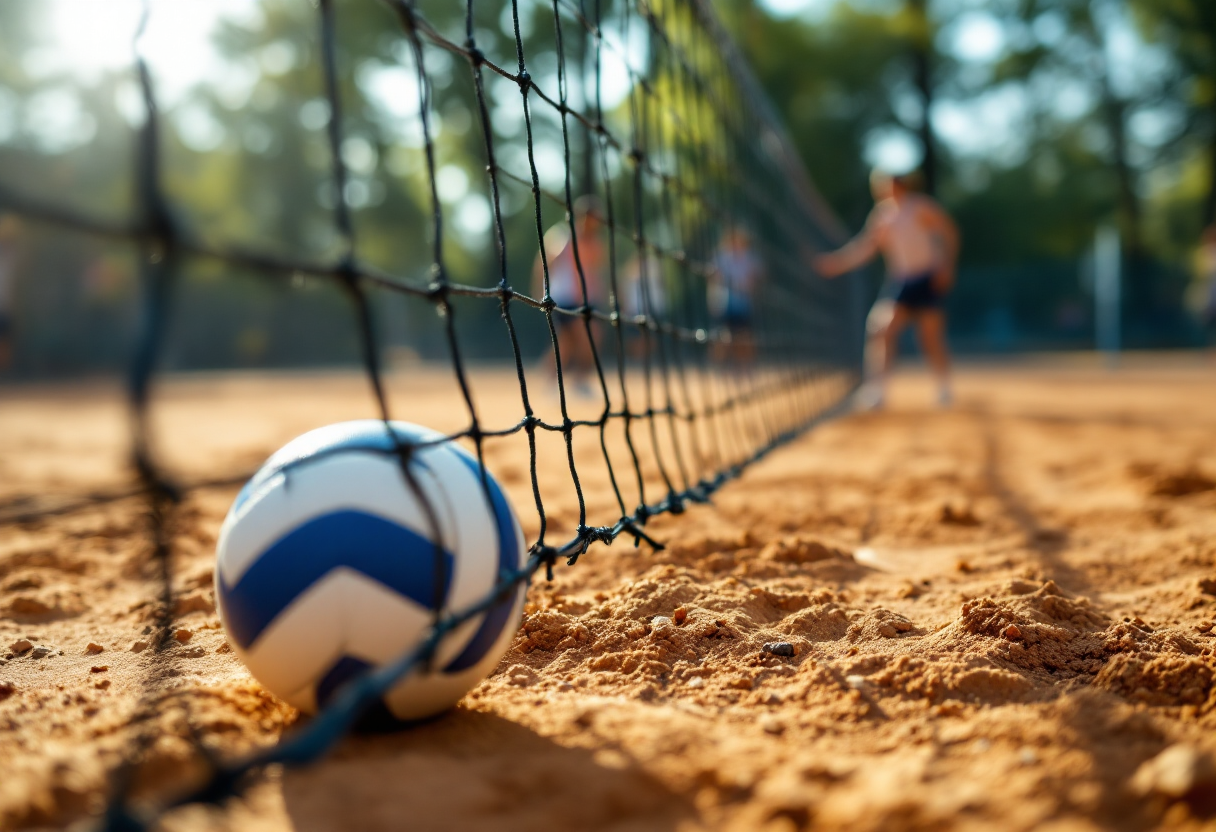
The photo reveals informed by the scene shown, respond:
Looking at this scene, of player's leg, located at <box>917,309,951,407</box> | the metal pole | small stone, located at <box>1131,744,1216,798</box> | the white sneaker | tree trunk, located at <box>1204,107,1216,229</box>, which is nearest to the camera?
small stone, located at <box>1131,744,1216,798</box>

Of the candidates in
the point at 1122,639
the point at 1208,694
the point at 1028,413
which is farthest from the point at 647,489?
the point at 1028,413

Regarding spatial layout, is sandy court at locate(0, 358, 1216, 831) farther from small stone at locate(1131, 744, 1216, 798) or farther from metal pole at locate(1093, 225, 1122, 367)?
metal pole at locate(1093, 225, 1122, 367)

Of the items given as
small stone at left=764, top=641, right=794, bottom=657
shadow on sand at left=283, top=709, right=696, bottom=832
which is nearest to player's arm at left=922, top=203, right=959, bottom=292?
small stone at left=764, top=641, right=794, bottom=657

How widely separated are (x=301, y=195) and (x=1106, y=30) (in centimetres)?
2208

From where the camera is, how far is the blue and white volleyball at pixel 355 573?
59.7 inches

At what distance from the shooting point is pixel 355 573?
1.52 metres

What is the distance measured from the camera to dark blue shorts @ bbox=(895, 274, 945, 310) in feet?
24.0

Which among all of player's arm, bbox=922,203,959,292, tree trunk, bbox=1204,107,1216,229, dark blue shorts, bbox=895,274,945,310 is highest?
tree trunk, bbox=1204,107,1216,229

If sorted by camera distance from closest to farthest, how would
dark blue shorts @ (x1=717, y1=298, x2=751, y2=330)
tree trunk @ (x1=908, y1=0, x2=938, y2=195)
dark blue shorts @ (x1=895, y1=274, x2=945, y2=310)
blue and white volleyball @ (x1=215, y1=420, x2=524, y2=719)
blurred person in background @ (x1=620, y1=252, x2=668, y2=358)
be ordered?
blue and white volleyball @ (x1=215, y1=420, x2=524, y2=719)
blurred person in background @ (x1=620, y1=252, x2=668, y2=358)
dark blue shorts @ (x1=895, y1=274, x2=945, y2=310)
dark blue shorts @ (x1=717, y1=298, x2=751, y2=330)
tree trunk @ (x1=908, y1=0, x2=938, y2=195)

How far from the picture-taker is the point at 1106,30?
2470 centimetres

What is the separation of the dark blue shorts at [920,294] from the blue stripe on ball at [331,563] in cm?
642

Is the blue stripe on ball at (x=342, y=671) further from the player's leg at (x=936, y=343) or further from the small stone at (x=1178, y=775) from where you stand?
the player's leg at (x=936, y=343)

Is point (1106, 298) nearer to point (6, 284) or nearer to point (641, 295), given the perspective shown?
point (6, 284)

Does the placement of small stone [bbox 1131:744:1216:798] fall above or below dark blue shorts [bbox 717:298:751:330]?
below
